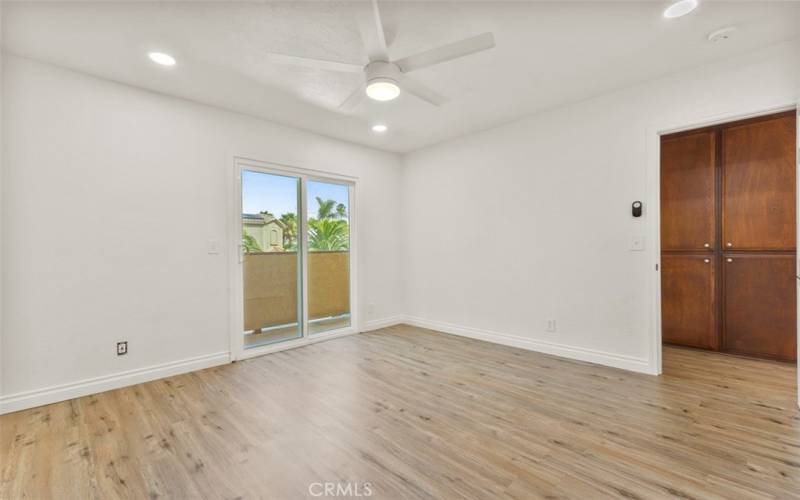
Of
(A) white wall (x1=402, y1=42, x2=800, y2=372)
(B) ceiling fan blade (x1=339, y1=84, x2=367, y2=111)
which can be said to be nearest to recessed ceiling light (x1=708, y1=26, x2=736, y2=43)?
(A) white wall (x1=402, y1=42, x2=800, y2=372)

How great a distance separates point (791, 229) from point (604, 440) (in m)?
Result: 3.05

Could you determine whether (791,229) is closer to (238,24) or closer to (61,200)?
(238,24)

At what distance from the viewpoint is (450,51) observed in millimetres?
2020

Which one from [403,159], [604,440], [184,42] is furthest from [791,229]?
[184,42]

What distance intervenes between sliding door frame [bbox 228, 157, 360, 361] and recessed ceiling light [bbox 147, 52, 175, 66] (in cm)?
110

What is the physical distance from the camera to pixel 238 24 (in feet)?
7.37

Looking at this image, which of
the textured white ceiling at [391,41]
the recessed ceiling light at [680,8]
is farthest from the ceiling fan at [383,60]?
the recessed ceiling light at [680,8]

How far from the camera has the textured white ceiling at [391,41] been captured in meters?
2.13

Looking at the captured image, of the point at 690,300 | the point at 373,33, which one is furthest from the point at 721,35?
the point at 690,300

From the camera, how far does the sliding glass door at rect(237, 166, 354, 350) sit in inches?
151

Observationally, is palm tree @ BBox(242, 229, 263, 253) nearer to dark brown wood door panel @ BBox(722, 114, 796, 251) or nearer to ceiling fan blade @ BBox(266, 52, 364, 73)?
ceiling fan blade @ BBox(266, 52, 364, 73)

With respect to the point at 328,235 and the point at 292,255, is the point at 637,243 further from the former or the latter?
the point at 292,255

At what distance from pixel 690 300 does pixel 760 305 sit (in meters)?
0.54

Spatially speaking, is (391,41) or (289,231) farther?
(289,231)
